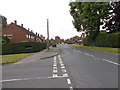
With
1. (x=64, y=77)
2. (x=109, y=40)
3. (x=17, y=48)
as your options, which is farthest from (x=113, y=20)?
(x=64, y=77)

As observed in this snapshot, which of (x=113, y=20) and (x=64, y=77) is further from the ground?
(x=113, y=20)

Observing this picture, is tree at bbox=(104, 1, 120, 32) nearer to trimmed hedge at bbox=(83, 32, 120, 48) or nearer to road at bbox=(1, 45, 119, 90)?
trimmed hedge at bbox=(83, 32, 120, 48)

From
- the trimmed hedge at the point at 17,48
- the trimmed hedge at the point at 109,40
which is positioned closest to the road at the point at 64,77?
the trimmed hedge at the point at 109,40

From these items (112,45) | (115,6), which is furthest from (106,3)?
(112,45)

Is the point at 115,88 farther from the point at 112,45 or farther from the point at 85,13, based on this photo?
the point at 85,13

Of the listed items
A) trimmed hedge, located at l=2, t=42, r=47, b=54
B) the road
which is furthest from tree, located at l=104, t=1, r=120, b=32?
the road

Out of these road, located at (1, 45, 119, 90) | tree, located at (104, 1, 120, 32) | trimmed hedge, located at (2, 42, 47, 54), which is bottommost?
road, located at (1, 45, 119, 90)

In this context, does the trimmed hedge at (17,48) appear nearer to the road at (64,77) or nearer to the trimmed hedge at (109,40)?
the trimmed hedge at (109,40)

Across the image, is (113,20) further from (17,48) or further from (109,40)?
(17,48)

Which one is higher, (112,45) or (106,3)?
(106,3)

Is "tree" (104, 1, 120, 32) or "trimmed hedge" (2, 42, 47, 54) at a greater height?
"tree" (104, 1, 120, 32)

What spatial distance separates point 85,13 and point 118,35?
11.4m

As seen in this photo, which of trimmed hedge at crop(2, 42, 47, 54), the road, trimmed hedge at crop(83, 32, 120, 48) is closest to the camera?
the road

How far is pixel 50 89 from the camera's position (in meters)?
6.50
